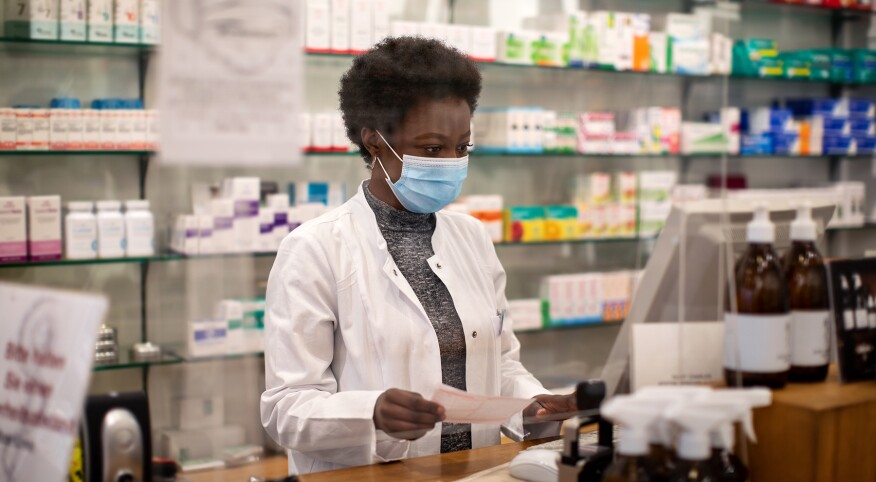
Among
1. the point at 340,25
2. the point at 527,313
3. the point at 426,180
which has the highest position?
the point at 340,25

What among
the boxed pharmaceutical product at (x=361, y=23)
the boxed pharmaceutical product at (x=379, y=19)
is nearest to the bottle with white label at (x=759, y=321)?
the boxed pharmaceutical product at (x=361, y=23)

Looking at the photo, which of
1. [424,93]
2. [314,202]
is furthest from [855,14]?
[424,93]

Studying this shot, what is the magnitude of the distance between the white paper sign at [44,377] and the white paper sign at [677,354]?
2.73ft

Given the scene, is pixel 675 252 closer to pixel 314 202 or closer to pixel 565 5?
pixel 314 202

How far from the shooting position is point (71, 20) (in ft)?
9.97

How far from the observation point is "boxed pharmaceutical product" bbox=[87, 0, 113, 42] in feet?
9.80

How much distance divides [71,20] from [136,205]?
0.89 m

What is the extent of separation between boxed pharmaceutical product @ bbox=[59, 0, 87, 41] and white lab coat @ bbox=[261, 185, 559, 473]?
1.35 meters

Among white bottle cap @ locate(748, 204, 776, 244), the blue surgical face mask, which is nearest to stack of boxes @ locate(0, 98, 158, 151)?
the blue surgical face mask

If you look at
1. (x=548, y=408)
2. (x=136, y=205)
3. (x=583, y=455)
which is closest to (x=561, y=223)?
(x=136, y=205)

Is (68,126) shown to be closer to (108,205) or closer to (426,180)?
(108,205)

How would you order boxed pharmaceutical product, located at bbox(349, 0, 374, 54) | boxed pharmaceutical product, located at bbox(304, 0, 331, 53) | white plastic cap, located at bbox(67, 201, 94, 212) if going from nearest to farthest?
1. boxed pharmaceutical product, located at bbox(304, 0, 331, 53)
2. white plastic cap, located at bbox(67, 201, 94, 212)
3. boxed pharmaceutical product, located at bbox(349, 0, 374, 54)

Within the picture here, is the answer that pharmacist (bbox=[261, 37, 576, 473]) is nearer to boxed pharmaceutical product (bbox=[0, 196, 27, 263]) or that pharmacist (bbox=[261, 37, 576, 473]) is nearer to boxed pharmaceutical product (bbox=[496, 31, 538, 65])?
boxed pharmaceutical product (bbox=[0, 196, 27, 263])

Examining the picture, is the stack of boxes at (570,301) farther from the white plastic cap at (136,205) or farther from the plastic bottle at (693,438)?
the plastic bottle at (693,438)
